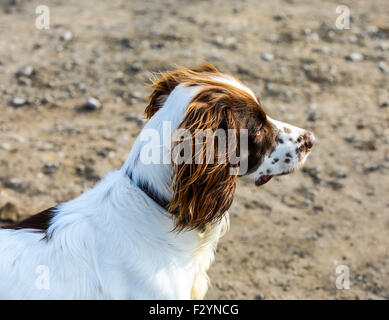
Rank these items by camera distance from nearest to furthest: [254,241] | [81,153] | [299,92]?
[254,241] < [81,153] < [299,92]

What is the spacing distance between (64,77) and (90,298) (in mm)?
4075

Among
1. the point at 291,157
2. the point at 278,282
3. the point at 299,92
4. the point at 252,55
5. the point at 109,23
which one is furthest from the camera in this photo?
the point at 109,23

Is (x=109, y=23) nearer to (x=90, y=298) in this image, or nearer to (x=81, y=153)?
(x=81, y=153)

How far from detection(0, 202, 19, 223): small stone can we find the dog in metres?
1.59

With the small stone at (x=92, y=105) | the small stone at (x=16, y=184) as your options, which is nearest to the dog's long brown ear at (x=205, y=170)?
the small stone at (x=16, y=184)

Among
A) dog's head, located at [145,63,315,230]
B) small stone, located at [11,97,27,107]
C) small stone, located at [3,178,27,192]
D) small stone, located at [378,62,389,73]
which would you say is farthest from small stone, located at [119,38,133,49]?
dog's head, located at [145,63,315,230]

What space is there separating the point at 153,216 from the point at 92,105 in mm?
3189

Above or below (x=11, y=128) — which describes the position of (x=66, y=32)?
above

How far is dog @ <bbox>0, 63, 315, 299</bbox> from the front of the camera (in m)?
2.54

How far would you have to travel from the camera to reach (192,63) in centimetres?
629

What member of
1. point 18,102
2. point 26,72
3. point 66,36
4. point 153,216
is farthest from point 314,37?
point 153,216

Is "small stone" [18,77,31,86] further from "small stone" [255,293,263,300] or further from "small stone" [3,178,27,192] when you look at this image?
"small stone" [255,293,263,300]

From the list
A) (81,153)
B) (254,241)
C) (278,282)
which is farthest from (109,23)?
(278,282)

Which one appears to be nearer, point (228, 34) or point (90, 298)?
point (90, 298)
